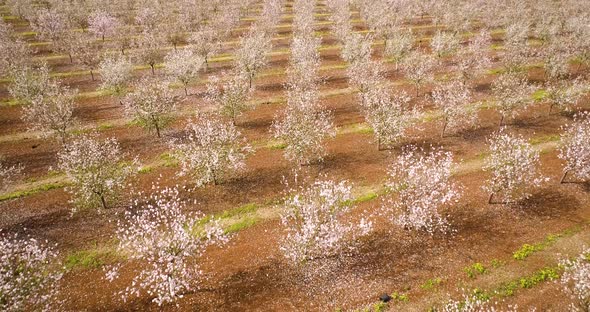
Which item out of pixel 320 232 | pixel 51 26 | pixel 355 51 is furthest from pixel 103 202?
pixel 51 26

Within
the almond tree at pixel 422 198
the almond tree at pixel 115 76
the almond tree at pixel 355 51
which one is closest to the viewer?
the almond tree at pixel 422 198

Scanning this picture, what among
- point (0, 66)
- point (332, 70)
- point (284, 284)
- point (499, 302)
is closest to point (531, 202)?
point (499, 302)

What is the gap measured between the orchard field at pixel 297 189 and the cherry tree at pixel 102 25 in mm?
13226

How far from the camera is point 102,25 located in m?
90.5

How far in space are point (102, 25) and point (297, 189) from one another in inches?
2974

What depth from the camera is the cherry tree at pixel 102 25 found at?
9038 centimetres

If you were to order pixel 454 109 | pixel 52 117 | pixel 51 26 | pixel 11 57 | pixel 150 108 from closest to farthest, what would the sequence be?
pixel 52 117, pixel 150 108, pixel 454 109, pixel 11 57, pixel 51 26

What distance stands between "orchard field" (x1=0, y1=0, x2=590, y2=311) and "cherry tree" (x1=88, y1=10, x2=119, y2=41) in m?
13.2

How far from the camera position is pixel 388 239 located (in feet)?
118

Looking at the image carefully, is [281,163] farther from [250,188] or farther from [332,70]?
[332,70]

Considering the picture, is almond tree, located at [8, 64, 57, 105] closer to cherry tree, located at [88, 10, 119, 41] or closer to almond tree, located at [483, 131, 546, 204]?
cherry tree, located at [88, 10, 119, 41]

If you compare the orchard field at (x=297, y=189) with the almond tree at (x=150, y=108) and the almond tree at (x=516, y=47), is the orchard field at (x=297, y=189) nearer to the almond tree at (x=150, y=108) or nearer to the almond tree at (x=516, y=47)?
the almond tree at (x=150, y=108)

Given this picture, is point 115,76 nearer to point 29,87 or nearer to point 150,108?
point 29,87

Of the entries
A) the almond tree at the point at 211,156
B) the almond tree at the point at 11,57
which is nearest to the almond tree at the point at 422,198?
the almond tree at the point at 211,156
